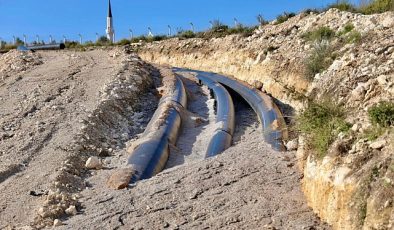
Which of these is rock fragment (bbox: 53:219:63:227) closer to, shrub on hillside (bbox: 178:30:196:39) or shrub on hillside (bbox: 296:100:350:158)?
shrub on hillside (bbox: 296:100:350:158)

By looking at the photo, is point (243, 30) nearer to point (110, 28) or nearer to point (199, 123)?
point (199, 123)

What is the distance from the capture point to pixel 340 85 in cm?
977

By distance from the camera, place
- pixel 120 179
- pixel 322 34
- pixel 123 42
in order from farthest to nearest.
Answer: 1. pixel 123 42
2. pixel 322 34
3. pixel 120 179

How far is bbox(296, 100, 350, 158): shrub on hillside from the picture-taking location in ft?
24.9

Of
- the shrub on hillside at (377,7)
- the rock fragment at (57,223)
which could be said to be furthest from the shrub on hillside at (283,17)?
the rock fragment at (57,223)

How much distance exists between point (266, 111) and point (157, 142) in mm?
3557

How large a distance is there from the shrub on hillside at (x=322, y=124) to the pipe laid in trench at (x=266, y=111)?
1.55 metres

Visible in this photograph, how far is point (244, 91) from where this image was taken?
53.4 ft

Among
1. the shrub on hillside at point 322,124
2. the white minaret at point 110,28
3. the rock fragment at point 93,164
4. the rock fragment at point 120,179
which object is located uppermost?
the white minaret at point 110,28

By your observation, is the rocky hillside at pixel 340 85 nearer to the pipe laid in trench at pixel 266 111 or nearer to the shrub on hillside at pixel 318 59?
the shrub on hillside at pixel 318 59

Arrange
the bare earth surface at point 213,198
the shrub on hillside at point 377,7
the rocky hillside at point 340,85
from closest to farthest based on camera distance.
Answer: the rocky hillside at point 340,85 < the bare earth surface at point 213,198 < the shrub on hillside at point 377,7

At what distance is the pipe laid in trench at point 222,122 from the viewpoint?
35.9 feet

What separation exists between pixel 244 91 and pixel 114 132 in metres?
5.12

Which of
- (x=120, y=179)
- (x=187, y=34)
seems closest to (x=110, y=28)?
(x=187, y=34)
